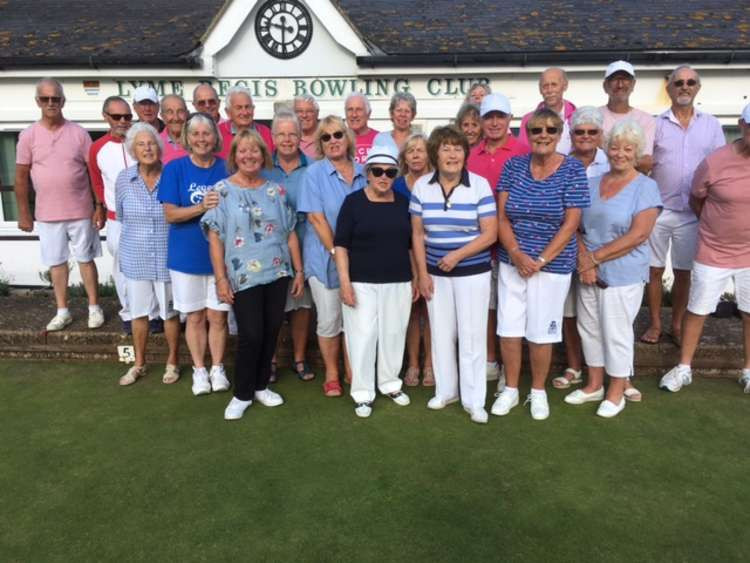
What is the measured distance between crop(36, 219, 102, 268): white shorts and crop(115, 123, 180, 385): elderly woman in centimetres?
103

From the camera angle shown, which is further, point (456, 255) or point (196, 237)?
point (196, 237)

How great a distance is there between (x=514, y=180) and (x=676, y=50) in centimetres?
469

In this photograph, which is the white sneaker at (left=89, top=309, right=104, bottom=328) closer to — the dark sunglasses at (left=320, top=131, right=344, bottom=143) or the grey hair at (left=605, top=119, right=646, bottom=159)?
the dark sunglasses at (left=320, top=131, right=344, bottom=143)

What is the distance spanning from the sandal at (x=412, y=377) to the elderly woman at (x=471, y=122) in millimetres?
1798

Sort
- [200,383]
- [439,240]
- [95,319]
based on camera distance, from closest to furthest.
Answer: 1. [439,240]
2. [200,383]
3. [95,319]

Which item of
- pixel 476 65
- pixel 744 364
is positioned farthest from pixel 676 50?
pixel 744 364

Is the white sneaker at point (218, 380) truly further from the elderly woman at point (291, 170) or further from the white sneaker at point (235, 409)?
the elderly woman at point (291, 170)

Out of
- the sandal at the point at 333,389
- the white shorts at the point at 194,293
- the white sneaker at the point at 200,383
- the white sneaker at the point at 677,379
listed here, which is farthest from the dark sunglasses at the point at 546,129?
the white sneaker at the point at 200,383

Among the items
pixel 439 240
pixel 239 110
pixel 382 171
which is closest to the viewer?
pixel 382 171

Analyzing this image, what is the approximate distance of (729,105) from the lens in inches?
278

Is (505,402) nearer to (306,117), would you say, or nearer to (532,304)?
(532,304)

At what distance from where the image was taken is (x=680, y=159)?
14.2 ft

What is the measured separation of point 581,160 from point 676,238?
1.28 meters

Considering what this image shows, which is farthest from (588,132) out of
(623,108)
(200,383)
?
(200,383)
